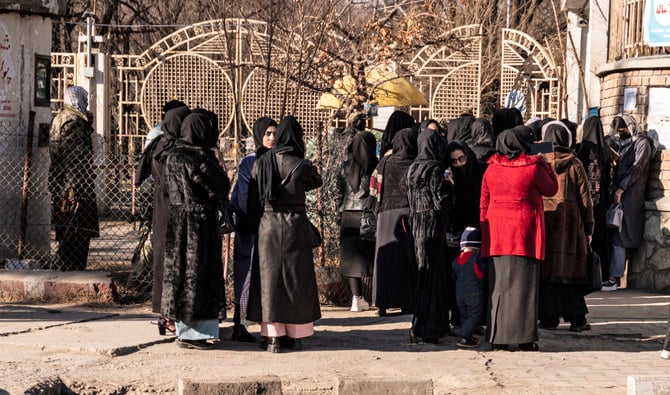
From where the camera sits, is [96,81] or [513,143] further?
[96,81]

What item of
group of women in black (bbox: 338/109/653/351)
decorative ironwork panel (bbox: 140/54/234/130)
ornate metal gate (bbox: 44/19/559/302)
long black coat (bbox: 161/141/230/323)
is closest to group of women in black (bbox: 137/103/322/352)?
long black coat (bbox: 161/141/230/323)

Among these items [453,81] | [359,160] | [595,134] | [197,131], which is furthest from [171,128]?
[453,81]

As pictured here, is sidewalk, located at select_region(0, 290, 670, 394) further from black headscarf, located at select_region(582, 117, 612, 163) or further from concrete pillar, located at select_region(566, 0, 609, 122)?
concrete pillar, located at select_region(566, 0, 609, 122)

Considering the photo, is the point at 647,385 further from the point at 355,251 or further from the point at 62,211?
the point at 62,211

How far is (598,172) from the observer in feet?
36.6

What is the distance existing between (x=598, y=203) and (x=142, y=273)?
454 centimetres

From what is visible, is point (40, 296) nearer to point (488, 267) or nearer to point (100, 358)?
point (100, 358)

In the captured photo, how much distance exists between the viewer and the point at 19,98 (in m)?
11.4

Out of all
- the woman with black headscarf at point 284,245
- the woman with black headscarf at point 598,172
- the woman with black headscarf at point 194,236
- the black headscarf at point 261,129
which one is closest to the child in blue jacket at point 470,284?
the woman with black headscarf at point 284,245

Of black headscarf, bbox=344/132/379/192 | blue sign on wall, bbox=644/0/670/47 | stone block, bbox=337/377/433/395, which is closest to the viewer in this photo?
stone block, bbox=337/377/433/395

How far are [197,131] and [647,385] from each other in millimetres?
3497

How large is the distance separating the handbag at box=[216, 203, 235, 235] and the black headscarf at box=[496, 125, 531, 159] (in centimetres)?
204

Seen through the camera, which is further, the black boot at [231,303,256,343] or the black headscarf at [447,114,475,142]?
the black headscarf at [447,114,475,142]

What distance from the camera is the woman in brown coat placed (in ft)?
28.8
